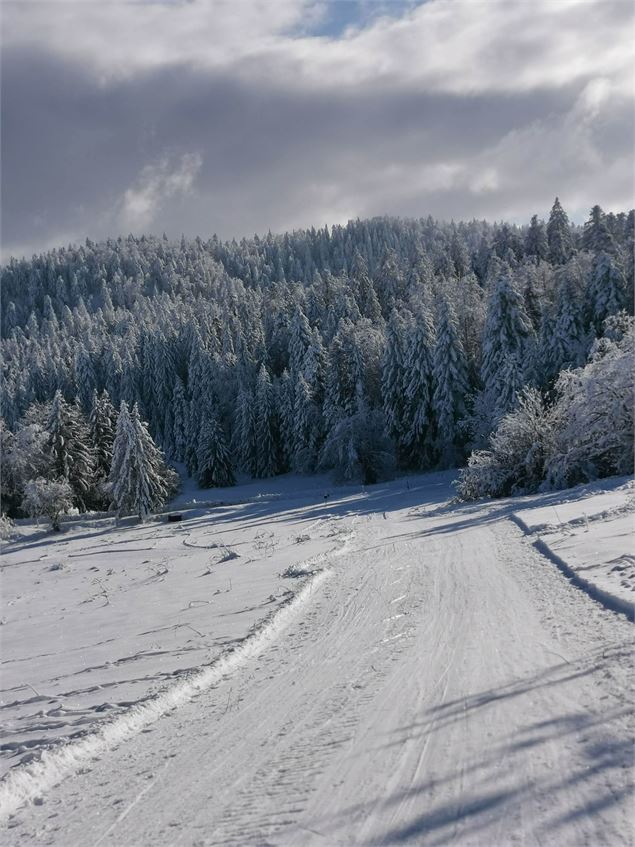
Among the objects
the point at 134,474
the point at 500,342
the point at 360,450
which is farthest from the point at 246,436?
the point at 500,342

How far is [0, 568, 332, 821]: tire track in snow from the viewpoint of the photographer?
5695 millimetres

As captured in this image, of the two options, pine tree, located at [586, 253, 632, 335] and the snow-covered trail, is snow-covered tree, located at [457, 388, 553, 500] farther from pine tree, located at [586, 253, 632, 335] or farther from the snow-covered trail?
pine tree, located at [586, 253, 632, 335]

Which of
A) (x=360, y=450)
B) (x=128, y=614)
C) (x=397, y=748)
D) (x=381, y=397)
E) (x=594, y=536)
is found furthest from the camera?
(x=381, y=397)

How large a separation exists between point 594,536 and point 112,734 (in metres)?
10.1

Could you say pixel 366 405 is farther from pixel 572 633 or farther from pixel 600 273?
pixel 572 633

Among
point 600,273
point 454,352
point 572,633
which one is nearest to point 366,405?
point 454,352

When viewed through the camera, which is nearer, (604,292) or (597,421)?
(597,421)

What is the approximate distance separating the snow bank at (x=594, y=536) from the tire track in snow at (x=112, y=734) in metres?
5.34

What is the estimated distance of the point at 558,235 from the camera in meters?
94.0

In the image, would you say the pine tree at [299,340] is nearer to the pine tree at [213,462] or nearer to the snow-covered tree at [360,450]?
the pine tree at [213,462]

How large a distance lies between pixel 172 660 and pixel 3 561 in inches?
1291

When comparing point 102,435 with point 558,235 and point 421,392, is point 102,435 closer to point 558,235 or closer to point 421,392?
point 421,392

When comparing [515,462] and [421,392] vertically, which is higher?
[421,392]

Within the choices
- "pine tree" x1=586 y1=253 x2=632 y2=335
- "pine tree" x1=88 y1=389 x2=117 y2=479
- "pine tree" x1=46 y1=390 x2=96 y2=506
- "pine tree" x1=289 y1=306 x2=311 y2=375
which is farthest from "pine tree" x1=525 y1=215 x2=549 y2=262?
"pine tree" x1=46 y1=390 x2=96 y2=506
